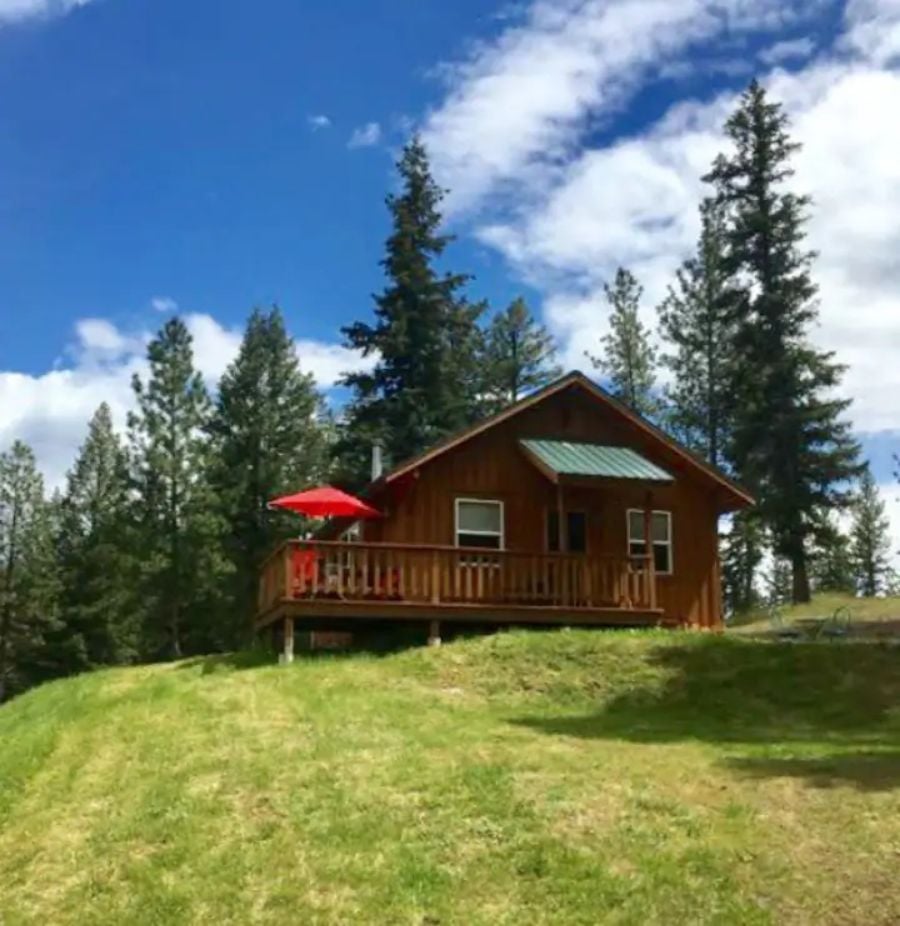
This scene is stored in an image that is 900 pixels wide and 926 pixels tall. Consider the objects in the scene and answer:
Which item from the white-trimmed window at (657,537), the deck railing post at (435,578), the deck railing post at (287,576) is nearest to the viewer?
the deck railing post at (287,576)

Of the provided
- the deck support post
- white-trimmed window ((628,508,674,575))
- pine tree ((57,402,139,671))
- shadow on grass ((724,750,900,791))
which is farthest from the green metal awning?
pine tree ((57,402,139,671))

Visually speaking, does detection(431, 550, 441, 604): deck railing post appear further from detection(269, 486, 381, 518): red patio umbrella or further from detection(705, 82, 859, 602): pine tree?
detection(705, 82, 859, 602): pine tree

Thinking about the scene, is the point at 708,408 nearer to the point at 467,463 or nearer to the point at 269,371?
Answer: the point at 269,371

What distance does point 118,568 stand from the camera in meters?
44.3

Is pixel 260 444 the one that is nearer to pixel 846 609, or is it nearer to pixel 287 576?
pixel 846 609

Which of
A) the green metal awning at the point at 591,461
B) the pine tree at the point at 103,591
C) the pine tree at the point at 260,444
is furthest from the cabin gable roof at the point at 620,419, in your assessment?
the pine tree at the point at 103,591

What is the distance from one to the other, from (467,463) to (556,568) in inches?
120

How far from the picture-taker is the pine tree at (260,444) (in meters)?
42.8

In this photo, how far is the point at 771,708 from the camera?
1527 cm

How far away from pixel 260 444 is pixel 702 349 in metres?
18.0

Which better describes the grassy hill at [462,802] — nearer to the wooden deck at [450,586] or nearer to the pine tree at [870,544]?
the wooden deck at [450,586]

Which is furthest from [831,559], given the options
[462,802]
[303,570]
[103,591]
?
[462,802]

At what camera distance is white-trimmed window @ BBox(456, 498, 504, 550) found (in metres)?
22.2

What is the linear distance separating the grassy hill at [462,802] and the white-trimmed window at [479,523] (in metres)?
5.71
